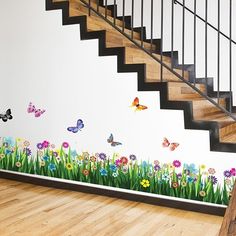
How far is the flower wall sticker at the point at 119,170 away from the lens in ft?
10.3

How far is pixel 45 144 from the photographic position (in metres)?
3.93

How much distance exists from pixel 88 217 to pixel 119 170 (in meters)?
0.68

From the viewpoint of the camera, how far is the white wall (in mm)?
3264

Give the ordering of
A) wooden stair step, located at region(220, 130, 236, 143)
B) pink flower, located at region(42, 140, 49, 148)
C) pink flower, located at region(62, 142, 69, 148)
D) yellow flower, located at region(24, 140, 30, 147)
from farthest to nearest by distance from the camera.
Result: yellow flower, located at region(24, 140, 30, 147)
pink flower, located at region(42, 140, 49, 148)
pink flower, located at region(62, 142, 69, 148)
wooden stair step, located at region(220, 130, 236, 143)

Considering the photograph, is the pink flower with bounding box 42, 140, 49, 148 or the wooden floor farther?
the pink flower with bounding box 42, 140, 49, 148

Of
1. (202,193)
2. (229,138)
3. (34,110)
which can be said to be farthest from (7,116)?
(229,138)

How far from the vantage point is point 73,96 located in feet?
12.2

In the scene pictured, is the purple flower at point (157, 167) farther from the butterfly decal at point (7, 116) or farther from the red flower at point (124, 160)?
the butterfly decal at point (7, 116)

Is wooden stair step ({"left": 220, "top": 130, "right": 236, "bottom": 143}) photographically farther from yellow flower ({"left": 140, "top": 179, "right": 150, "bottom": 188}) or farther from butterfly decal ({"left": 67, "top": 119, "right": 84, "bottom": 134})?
butterfly decal ({"left": 67, "top": 119, "right": 84, "bottom": 134})

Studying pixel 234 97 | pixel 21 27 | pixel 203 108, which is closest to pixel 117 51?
pixel 203 108

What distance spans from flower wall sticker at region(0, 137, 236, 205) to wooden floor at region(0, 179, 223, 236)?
0.58 feet

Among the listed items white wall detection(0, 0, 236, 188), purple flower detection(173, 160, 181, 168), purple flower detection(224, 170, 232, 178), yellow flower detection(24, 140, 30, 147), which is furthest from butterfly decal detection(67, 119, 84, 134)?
purple flower detection(224, 170, 232, 178)

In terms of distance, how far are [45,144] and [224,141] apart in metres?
1.89

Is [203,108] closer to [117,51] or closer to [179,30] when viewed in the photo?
[117,51]
